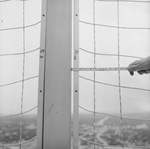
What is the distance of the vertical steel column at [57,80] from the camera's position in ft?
3.67

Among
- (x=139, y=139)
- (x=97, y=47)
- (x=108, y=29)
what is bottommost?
(x=139, y=139)

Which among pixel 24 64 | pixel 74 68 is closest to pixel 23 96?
pixel 24 64

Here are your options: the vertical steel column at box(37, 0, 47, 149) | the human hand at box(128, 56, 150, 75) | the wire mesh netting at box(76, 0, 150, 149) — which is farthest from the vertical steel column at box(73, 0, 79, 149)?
the human hand at box(128, 56, 150, 75)

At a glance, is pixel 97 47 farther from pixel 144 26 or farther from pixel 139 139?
pixel 139 139

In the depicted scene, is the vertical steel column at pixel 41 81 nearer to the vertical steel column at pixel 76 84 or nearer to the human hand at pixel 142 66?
the vertical steel column at pixel 76 84

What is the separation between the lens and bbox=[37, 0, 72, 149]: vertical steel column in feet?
3.67

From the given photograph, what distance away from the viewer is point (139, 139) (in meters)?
1.22

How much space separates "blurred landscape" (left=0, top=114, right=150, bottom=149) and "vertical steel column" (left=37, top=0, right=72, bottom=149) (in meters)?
0.11

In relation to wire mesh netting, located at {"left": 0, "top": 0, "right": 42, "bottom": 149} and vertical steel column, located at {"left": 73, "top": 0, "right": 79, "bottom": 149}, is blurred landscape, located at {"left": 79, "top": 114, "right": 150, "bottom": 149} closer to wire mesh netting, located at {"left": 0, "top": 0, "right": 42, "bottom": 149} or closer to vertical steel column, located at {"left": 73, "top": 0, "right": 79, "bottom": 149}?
vertical steel column, located at {"left": 73, "top": 0, "right": 79, "bottom": 149}

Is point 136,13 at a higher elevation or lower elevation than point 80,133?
higher

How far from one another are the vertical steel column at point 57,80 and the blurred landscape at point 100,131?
11 centimetres

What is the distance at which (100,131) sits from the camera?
1.21 m

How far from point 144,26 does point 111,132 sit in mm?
658

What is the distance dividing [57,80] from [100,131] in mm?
388
